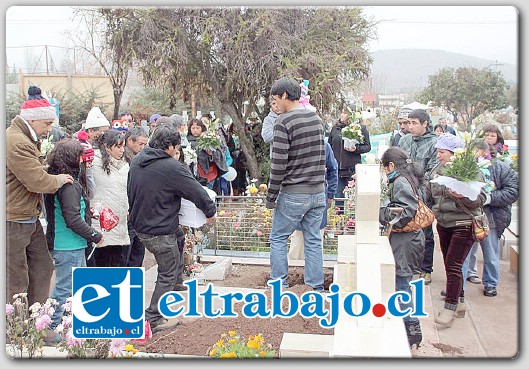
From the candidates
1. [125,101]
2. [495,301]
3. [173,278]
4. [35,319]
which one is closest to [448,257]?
[495,301]

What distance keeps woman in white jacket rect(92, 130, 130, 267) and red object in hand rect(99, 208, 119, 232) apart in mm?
127

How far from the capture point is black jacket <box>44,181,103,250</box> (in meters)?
3.79

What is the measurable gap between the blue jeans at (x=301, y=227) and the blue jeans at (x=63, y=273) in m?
1.37

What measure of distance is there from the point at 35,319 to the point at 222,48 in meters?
3.71

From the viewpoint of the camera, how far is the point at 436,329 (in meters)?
4.08

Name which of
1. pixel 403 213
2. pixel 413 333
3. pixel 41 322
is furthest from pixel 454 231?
pixel 41 322

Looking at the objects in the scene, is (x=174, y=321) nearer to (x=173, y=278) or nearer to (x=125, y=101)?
(x=173, y=278)

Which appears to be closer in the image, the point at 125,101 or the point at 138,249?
the point at 138,249

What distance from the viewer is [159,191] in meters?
3.86

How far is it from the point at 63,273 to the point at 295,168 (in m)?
1.73

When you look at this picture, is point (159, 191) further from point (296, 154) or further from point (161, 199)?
point (296, 154)

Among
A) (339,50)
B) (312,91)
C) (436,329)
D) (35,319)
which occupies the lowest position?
(436,329)

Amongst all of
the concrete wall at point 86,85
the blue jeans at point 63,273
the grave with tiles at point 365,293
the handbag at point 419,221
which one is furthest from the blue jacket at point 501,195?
the concrete wall at point 86,85

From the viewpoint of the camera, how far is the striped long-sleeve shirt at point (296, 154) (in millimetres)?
4113
